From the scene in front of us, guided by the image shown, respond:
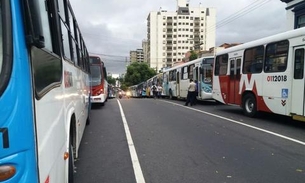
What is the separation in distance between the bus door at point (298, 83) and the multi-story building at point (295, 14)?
12681 millimetres

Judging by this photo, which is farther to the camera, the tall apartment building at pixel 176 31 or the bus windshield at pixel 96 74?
the tall apartment building at pixel 176 31

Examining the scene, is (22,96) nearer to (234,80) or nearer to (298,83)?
(298,83)

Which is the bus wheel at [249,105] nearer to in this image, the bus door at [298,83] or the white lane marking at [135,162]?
the bus door at [298,83]

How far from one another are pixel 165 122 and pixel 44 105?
9325mm

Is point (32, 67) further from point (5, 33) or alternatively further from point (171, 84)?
point (171, 84)

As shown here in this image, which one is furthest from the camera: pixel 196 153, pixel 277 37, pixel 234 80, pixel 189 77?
pixel 189 77

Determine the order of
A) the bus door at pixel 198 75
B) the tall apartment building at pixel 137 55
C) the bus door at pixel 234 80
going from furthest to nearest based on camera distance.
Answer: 1. the tall apartment building at pixel 137 55
2. the bus door at pixel 198 75
3. the bus door at pixel 234 80

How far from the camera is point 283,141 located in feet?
26.9

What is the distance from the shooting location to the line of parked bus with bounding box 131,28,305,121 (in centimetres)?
1021

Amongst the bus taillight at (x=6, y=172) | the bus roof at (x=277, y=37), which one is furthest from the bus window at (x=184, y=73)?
the bus taillight at (x=6, y=172)

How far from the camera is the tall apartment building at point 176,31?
4776 inches

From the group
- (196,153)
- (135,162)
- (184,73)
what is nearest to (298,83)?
(196,153)

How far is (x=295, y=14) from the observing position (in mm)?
21984

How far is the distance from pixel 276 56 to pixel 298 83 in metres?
1.61
